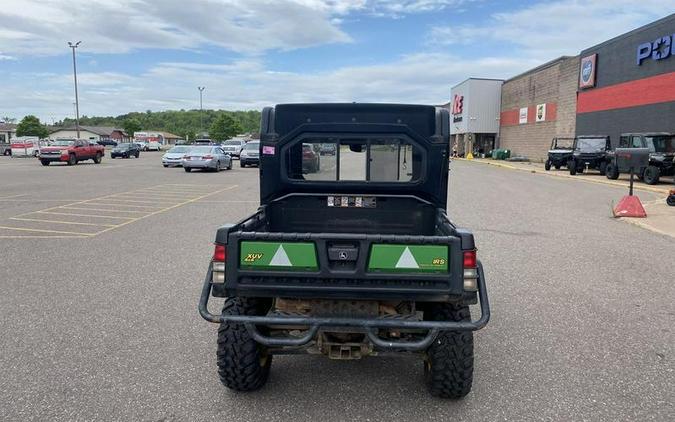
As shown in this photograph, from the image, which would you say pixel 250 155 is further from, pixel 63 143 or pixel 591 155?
pixel 591 155

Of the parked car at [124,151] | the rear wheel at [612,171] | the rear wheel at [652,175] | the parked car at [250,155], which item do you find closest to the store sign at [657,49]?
the rear wheel at [612,171]

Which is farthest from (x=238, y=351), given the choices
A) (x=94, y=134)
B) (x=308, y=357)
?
(x=94, y=134)

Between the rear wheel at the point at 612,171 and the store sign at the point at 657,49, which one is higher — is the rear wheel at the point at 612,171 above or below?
below

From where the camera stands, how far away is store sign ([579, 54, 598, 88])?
31.5 m

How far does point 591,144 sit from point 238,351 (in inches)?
1103

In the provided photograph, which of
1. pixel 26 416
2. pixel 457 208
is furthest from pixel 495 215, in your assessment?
pixel 26 416

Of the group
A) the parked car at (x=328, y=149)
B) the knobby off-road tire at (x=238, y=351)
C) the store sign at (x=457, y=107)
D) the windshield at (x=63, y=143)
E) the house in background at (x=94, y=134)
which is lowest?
the knobby off-road tire at (x=238, y=351)

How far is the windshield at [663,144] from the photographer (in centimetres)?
2094

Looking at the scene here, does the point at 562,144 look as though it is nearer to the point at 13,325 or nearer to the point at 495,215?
the point at 495,215

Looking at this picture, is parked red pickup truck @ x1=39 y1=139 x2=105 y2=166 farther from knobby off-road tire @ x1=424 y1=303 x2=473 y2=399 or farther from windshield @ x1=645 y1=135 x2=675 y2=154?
knobby off-road tire @ x1=424 y1=303 x2=473 y2=399

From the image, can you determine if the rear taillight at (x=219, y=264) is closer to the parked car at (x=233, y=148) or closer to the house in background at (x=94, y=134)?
the parked car at (x=233, y=148)

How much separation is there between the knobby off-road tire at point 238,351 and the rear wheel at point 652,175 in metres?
21.8

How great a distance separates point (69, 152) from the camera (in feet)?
104

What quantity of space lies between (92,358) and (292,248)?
6.85 ft
